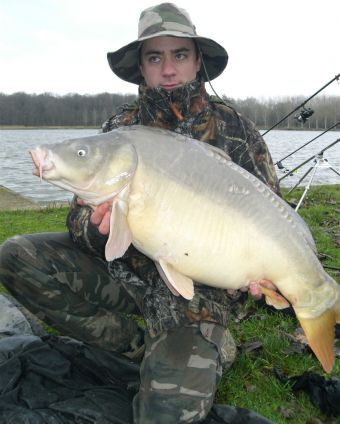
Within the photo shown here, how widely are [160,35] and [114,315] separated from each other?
165 centimetres

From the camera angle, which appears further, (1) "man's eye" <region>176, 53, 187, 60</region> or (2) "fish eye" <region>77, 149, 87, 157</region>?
(1) "man's eye" <region>176, 53, 187, 60</region>

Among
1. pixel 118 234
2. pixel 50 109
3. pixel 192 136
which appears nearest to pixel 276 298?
pixel 118 234

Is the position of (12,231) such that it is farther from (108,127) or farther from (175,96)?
(175,96)

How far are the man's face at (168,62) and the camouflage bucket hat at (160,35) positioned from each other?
0.08 meters

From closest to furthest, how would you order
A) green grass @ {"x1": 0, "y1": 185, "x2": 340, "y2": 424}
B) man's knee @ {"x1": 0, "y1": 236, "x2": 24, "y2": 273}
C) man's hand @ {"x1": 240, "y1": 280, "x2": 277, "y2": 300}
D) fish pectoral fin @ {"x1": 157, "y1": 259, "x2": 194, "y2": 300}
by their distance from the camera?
fish pectoral fin @ {"x1": 157, "y1": 259, "x2": 194, "y2": 300} → man's hand @ {"x1": 240, "y1": 280, "x2": 277, "y2": 300} → green grass @ {"x1": 0, "y1": 185, "x2": 340, "y2": 424} → man's knee @ {"x1": 0, "y1": 236, "x2": 24, "y2": 273}

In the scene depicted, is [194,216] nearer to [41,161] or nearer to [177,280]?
[177,280]

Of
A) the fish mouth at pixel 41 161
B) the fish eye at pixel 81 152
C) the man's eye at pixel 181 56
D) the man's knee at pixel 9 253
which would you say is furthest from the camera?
the man's eye at pixel 181 56

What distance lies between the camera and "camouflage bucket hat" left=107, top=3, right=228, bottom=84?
2777mm

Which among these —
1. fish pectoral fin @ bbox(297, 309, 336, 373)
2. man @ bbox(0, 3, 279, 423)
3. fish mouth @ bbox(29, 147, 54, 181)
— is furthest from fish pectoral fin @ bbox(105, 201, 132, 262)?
fish pectoral fin @ bbox(297, 309, 336, 373)

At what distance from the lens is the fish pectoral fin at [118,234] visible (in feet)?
6.71

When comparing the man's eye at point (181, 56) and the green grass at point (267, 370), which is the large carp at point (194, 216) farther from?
the man's eye at point (181, 56)

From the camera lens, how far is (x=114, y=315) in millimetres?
2963

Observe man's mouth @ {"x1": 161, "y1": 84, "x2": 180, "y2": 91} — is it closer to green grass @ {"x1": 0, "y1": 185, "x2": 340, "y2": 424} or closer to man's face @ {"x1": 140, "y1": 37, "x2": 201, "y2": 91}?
man's face @ {"x1": 140, "y1": 37, "x2": 201, "y2": 91}

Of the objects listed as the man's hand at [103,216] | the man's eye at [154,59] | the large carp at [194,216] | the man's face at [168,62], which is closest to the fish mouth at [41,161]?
the large carp at [194,216]
